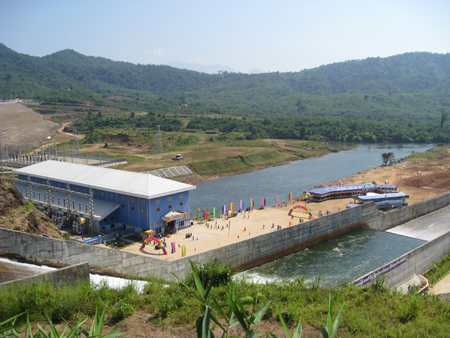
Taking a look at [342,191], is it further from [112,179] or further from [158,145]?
[158,145]

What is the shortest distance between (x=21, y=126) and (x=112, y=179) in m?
85.7

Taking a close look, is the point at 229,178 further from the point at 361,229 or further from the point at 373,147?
the point at 373,147

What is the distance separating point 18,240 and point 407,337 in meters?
21.9

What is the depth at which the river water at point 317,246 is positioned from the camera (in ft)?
109

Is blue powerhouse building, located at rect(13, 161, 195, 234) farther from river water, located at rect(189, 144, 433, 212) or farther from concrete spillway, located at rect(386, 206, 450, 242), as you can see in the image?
concrete spillway, located at rect(386, 206, 450, 242)

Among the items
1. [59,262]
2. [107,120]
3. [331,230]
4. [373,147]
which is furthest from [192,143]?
[59,262]

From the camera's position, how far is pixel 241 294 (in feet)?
51.6

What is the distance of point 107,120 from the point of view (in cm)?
14088

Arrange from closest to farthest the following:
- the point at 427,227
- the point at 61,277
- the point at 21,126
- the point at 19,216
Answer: the point at 61,277 < the point at 19,216 < the point at 427,227 < the point at 21,126

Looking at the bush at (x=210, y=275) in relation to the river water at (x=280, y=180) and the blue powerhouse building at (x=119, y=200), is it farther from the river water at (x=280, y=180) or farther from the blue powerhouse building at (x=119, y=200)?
the river water at (x=280, y=180)

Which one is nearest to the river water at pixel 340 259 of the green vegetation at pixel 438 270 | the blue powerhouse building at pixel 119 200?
the green vegetation at pixel 438 270

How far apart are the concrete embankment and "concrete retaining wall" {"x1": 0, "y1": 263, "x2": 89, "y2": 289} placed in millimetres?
3223

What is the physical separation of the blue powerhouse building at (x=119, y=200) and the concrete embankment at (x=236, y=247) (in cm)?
674

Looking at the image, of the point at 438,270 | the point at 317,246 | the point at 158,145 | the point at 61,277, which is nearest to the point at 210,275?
the point at 61,277
